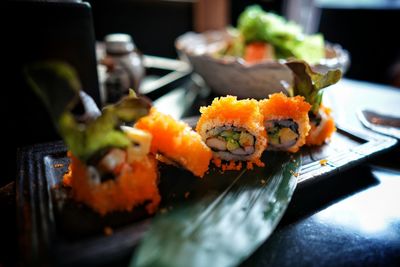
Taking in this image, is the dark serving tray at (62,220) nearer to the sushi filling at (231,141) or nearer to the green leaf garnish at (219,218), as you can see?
the green leaf garnish at (219,218)

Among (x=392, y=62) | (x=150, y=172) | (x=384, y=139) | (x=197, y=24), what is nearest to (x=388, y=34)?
(x=392, y=62)

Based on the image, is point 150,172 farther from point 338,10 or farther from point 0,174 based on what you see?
point 338,10

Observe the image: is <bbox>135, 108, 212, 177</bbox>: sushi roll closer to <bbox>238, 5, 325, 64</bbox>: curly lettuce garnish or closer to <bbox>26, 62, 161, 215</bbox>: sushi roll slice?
<bbox>26, 62, 161, 215</bbox>: sushi roll slice

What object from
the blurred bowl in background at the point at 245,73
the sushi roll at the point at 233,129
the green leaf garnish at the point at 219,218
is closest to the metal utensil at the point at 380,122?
the blurred bowl in background at the point at 245,73

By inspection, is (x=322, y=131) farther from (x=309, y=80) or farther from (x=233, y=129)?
(x=233, y=129)

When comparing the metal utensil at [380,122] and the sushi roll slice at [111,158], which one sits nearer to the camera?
the sushi roll slice at [111,158]

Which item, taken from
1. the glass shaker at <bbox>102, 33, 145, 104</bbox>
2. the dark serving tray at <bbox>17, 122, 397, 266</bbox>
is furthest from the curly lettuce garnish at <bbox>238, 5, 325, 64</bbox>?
the dark serving tray at <bbox>17, 122, 397, 266</bbox>

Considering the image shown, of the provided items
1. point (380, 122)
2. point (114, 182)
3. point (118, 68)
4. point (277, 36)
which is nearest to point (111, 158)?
point (114, 182)
